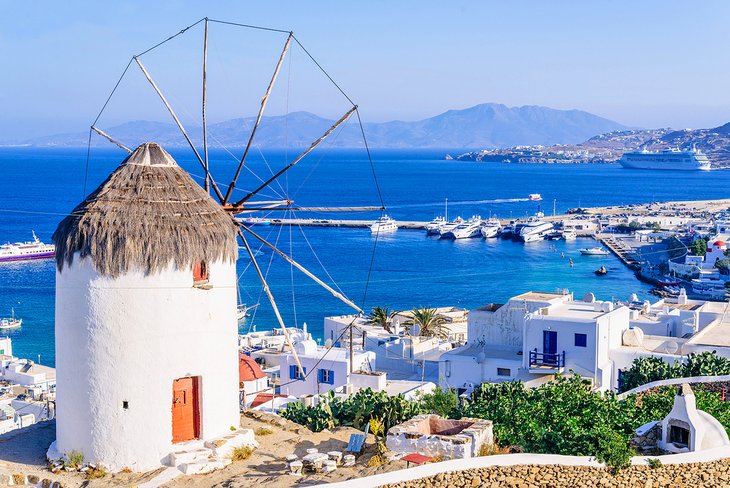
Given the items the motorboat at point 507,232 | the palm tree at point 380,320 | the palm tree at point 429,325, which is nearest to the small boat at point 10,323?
the palm tree at point 380,320

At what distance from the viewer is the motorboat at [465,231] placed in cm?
10338

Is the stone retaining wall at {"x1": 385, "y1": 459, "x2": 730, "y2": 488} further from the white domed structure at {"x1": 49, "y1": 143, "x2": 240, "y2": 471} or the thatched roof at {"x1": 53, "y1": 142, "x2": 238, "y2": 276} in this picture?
the thatched roof at {"x1": 53, "y1": 142, "x2": 238, "y2": 276}

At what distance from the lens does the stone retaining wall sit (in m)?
11.1

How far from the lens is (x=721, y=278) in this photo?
70250 millimetres

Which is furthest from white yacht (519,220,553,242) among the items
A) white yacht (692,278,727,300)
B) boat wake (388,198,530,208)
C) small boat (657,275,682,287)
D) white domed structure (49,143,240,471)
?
white domed structure (49,143,240,471)

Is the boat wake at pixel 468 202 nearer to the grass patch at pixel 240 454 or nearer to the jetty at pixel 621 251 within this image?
the jetty at pixel 621 251

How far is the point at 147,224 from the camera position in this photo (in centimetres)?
1323

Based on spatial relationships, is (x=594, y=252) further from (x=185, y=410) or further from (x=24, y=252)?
(x=185, y=410)

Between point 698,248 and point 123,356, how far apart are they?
7290 centimetres

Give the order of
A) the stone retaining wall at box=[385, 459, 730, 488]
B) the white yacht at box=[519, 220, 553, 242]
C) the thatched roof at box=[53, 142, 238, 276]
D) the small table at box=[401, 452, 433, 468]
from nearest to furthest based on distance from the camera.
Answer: the stone retaining wall at box=[385, 459, 730, 488] < the small table at box=[401, 452, 433, 468] < the thatched roof at box=[53, 142, 238, 276] < the white yacht at box=[519, 220, 553, 242]

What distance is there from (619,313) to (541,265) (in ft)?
198

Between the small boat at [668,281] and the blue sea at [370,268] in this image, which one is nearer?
the blue sea at [370,268]

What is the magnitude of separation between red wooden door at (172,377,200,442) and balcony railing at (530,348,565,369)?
12258mm

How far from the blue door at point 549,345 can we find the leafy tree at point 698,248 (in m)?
59.0
